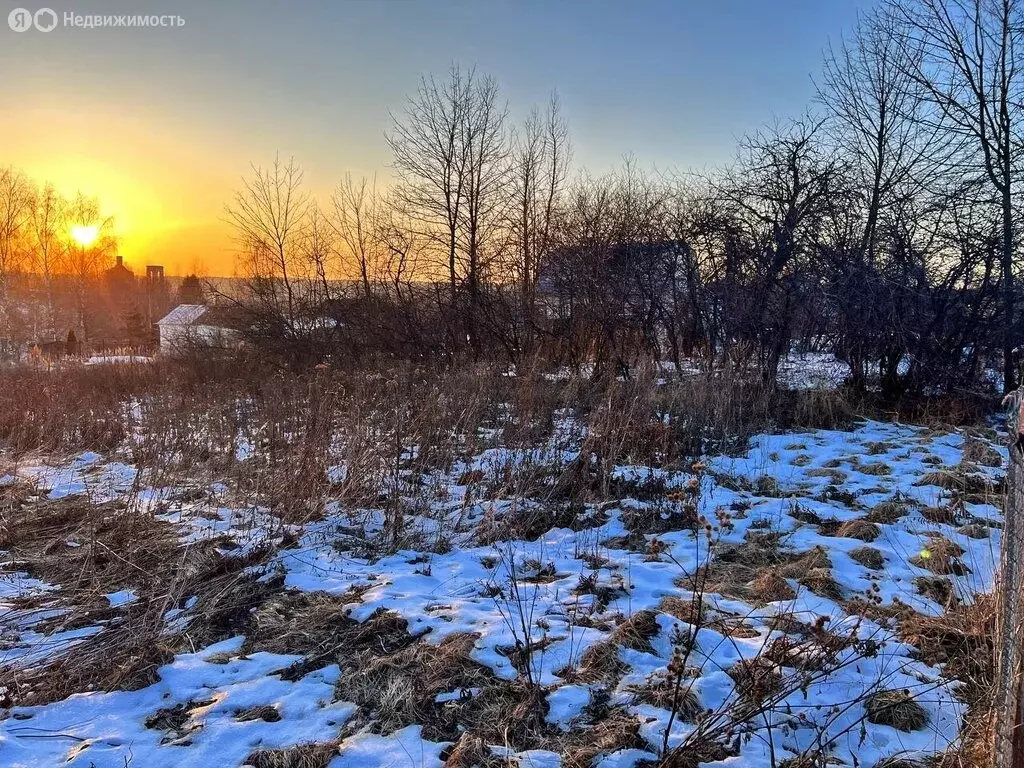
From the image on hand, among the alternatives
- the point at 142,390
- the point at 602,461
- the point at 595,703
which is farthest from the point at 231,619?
the point at 142,390

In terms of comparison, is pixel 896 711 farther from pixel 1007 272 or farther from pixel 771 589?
pixel 1007 272

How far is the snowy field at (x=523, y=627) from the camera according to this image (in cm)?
215

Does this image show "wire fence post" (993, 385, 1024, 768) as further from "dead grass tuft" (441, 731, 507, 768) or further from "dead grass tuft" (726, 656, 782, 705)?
"dead grass tuft" (441, 731, 507, 768)

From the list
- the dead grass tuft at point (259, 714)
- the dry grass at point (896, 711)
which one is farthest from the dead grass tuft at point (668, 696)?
the dead grass tuft at point (259, 714)

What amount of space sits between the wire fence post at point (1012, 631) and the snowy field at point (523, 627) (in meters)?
0.43

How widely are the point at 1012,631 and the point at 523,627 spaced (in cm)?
167

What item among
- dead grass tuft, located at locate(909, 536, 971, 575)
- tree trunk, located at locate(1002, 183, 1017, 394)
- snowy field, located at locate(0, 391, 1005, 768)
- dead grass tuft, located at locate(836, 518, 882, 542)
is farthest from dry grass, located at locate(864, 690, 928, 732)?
tree trunk, located at locate(1002, 183, 1017, 394)

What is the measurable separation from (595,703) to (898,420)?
692 centimetres

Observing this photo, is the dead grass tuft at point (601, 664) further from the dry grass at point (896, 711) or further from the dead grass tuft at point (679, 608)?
the dry grass at point (896, 711)

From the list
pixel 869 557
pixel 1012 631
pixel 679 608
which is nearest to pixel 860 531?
pixel 869 557

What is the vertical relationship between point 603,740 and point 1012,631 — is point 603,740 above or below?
below

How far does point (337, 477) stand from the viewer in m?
5.23

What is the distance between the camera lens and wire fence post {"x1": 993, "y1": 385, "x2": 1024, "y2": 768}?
61.8 inches

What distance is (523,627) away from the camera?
102 inches
